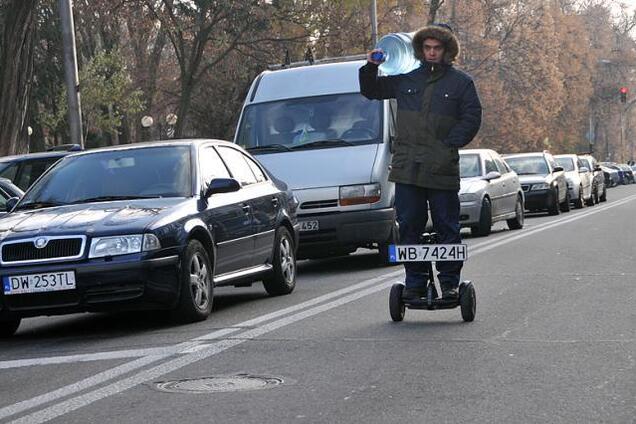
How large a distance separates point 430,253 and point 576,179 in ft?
87.9

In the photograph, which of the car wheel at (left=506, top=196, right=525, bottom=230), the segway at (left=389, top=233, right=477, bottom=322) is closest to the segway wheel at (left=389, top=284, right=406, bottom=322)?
the segway at (left=389, top=233, right=477, bottom=322)

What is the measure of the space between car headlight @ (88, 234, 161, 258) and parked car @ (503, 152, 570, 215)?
2188 centimetres

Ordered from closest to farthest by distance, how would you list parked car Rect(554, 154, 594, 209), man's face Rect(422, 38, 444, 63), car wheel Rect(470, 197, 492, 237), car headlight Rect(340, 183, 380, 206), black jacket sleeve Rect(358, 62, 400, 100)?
man's face Rect(422, 38, 444, 63) → black jacket sleeve Rect(358, 62, 400, 100) → car headlight Rect(340, 183, 380, 206) → car wheel Rect(470, 197, 492, 237) → parked car Rect(554, 154, 594, 209)

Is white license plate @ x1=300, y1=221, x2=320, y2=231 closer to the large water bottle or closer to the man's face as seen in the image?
the large water bottle

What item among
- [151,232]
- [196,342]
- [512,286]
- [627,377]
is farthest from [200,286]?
[627,377]

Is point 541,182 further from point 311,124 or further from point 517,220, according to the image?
point 311,124

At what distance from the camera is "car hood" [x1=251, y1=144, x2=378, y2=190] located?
49.5 ft

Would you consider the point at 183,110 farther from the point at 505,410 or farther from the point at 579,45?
→ the point at 579,45

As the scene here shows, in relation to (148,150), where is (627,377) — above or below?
below

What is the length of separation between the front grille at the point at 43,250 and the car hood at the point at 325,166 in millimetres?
5800

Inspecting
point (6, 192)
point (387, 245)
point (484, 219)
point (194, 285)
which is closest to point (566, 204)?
point (484, 219)

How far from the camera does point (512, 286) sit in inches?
481

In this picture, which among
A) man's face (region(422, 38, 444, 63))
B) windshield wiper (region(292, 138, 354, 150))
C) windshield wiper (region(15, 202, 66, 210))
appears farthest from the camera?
windshield wiper (region(292, 138, 354, 150))

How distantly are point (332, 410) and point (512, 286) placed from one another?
6.17 m
